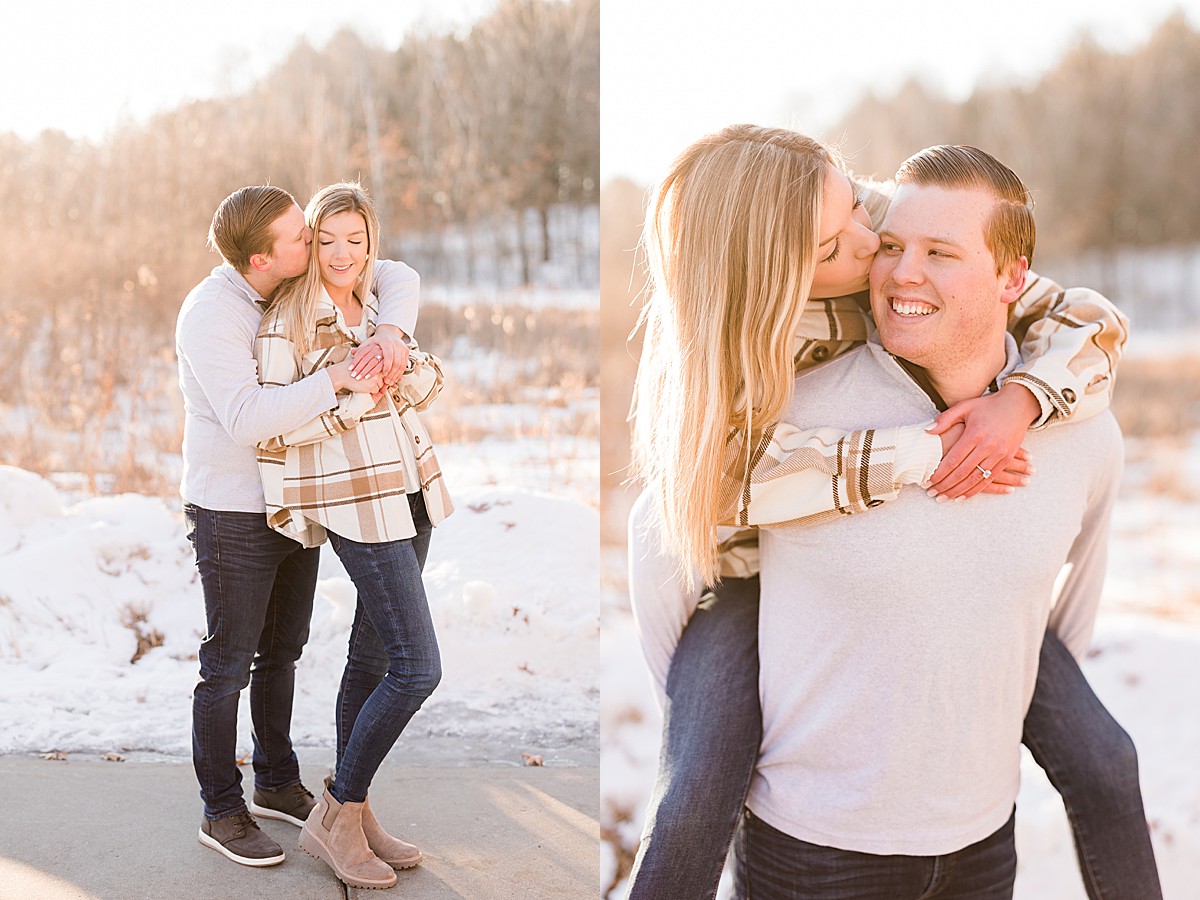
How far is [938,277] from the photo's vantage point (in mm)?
1589

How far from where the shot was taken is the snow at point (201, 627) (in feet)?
11.0

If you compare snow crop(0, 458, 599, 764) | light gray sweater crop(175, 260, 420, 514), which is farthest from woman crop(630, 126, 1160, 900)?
snow crop(0, 458, 599, 764)

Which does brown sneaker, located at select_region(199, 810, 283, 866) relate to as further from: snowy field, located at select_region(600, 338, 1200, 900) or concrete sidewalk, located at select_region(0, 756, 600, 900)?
snowy field, located at select_region(600, 338, 1200, 900)

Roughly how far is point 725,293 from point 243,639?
140cm

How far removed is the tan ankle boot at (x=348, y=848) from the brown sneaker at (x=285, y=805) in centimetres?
31

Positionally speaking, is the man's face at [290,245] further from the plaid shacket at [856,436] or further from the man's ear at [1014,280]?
the man's ear at [1014,280]

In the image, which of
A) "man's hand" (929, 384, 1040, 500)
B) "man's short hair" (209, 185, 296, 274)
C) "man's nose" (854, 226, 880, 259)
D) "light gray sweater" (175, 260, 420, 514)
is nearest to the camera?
"man's hand" (929, 384, 1040, 500)

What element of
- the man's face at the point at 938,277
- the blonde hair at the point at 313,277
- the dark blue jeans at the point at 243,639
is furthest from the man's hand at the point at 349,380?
the man's face at the point at 938,277

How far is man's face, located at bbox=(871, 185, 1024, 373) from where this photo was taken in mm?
1588

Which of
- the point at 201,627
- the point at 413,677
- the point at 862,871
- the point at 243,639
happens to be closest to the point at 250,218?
the point at 243,639

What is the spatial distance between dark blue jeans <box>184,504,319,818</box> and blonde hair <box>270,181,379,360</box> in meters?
0.41

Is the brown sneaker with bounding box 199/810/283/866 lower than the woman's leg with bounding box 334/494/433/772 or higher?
lower

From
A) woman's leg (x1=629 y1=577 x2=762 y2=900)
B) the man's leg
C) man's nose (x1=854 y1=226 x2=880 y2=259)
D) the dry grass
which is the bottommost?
the dry grass

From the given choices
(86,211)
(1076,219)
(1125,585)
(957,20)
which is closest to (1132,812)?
(1125,585)
